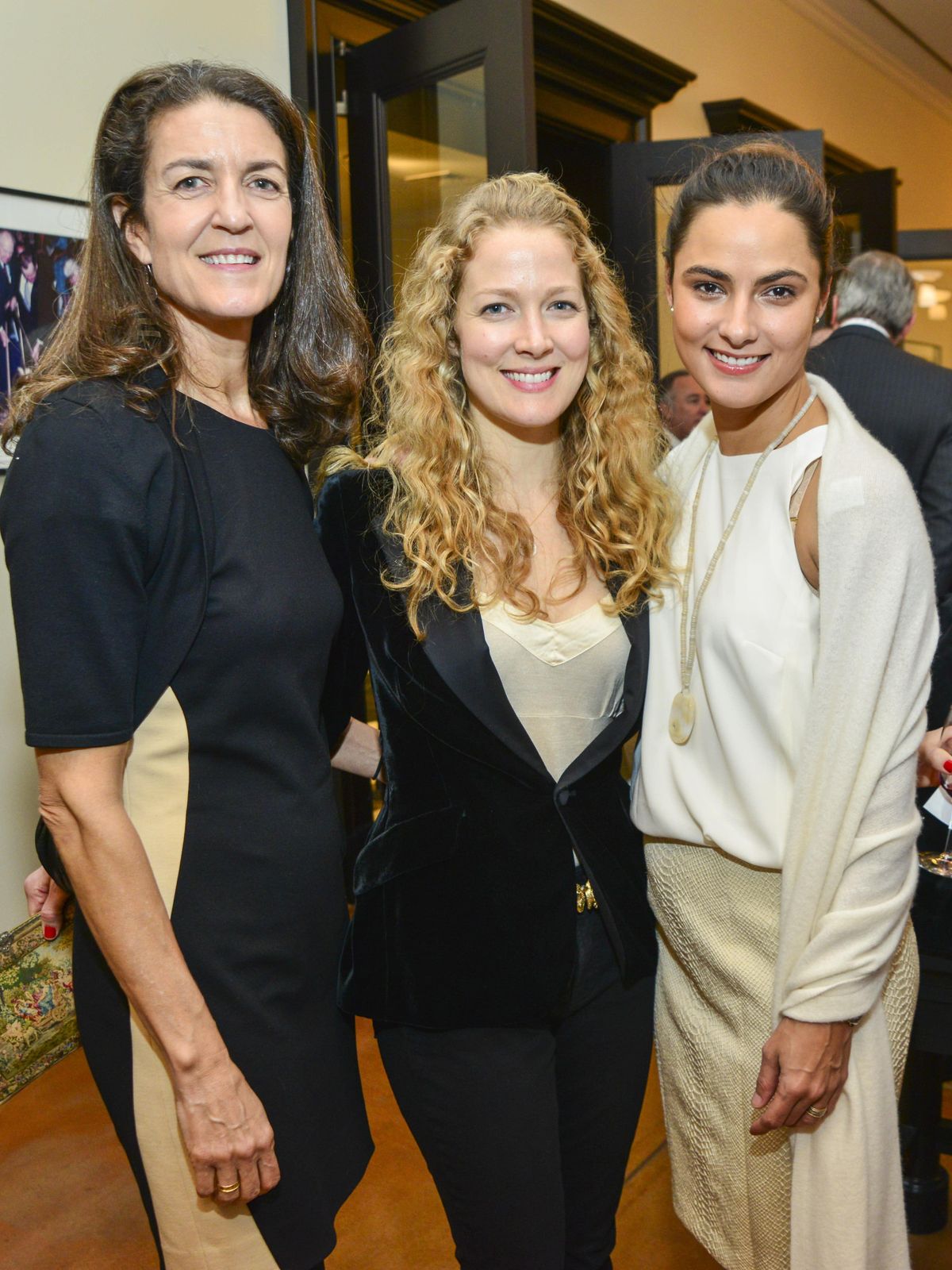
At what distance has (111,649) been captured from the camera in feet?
3.80

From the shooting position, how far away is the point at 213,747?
126 cm

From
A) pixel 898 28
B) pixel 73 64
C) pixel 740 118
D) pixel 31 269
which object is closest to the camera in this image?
pixel 31 269

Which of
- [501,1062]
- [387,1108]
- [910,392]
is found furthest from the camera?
[910,392]

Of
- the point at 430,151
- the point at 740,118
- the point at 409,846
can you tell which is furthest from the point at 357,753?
the point at 740,118

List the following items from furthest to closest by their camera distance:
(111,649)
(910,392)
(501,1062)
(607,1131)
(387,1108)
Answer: (910,392), (387,1108), (607,1131), (501,1062), (111,649)

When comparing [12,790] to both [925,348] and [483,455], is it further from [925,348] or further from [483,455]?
[925,348]

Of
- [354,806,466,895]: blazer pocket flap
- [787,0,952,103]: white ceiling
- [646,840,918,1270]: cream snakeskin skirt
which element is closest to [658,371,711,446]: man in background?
[787,0,952,103]: white ceiling

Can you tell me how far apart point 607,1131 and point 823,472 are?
93cm

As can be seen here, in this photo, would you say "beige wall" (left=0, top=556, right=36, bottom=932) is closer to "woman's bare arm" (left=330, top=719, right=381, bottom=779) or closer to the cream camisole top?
"woman's bare arm" (left=330, top=719, right=381, bottom=779)

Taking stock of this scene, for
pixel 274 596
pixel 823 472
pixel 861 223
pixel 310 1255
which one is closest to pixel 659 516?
pixel 823 472

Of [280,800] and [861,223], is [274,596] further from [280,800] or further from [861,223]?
[861,223]

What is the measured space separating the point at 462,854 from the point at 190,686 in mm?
438

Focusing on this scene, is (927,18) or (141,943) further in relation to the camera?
(927,18)

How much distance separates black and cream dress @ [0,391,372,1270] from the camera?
1147 millimetres
